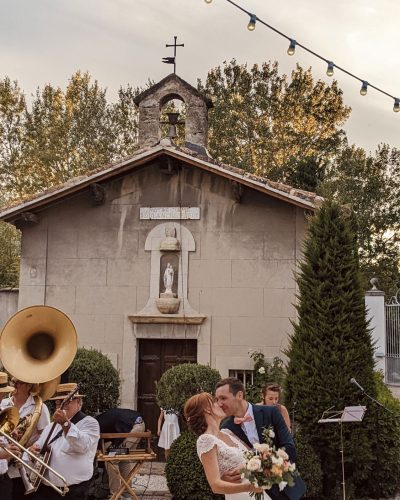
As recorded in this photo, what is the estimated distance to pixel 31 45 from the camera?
522 inches

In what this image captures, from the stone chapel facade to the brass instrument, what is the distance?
15.3 feet

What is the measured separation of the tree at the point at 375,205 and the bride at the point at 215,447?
2446 centimetres

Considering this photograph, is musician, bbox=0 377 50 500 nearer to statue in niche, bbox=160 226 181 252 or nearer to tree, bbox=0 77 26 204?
statue in niche, bbox=160 226 181 252

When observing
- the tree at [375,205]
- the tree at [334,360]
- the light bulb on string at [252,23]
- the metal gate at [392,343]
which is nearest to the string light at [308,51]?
the light bulb on string at [252,23]

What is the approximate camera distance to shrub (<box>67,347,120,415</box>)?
408 inches

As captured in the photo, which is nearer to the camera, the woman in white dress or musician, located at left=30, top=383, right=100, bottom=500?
musician, located at left=30, top=383, right=100, bottom=500

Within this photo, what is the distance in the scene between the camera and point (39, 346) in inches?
286

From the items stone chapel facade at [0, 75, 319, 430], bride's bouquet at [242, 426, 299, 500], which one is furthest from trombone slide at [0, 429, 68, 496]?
stone chapel facade at [0, 75, 319, 430]

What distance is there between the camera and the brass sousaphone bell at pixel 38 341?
683 centimetres

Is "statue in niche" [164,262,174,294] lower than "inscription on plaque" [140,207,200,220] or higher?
lower

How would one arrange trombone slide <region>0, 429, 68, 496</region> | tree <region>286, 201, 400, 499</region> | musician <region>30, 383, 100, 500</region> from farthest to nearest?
tree <region>286, 201, 400, 499</region>
musician <region>30, 383, 100, 500</region>
trombone slide <region>0, 429, 68, 496</region>

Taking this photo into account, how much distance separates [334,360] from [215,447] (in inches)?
224

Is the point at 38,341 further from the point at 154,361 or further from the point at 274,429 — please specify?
the point at 154,361

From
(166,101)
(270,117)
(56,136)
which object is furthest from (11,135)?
(166,101)
